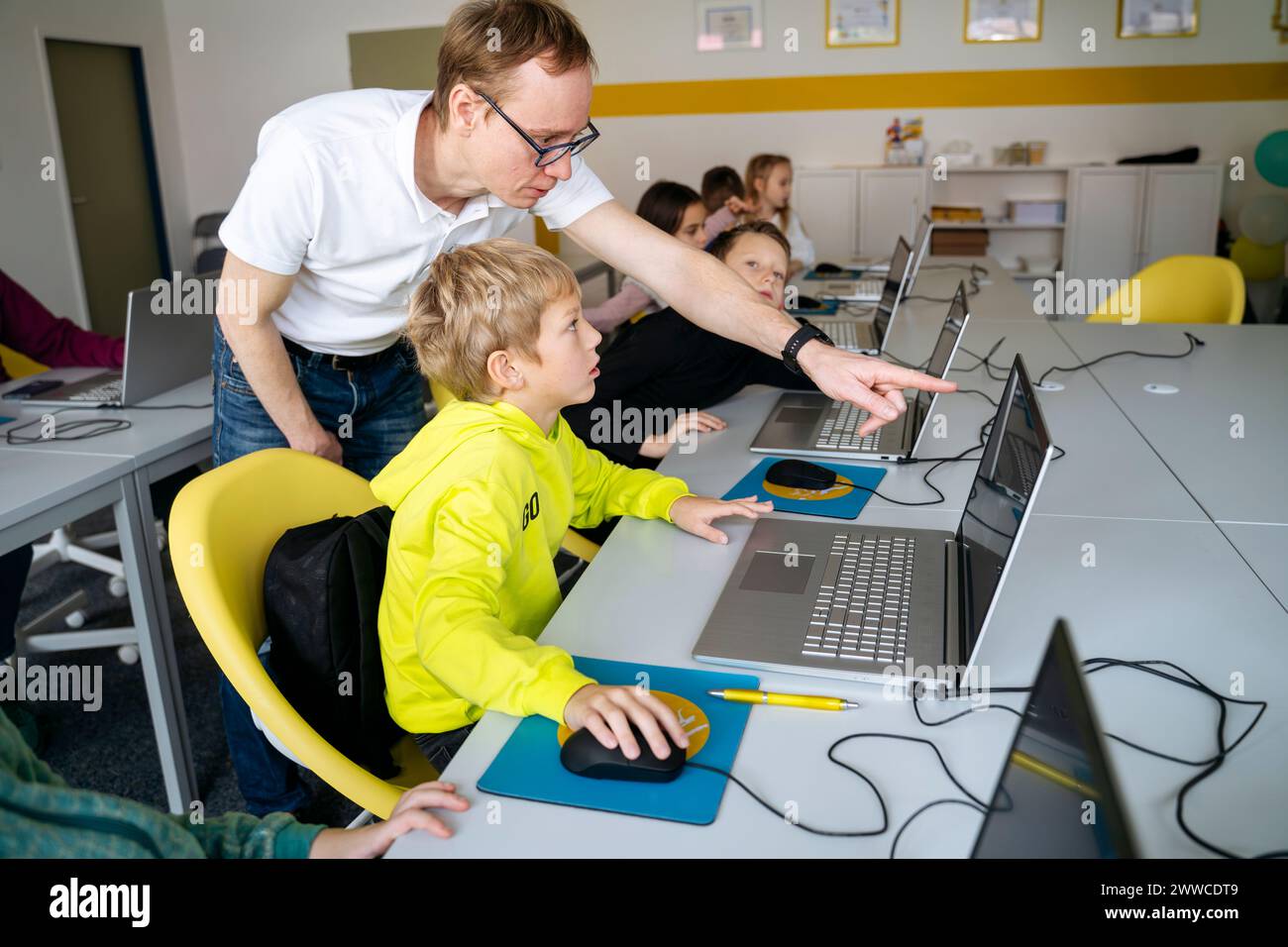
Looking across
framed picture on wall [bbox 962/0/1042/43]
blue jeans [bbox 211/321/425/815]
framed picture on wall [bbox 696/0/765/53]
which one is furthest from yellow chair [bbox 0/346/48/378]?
framed picture on wall [bbox 962/0/1042/43]

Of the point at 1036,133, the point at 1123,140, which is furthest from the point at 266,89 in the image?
the point at 1123,140

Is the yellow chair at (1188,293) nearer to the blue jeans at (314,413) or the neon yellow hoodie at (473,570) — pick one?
the blue jeans at (314,413)

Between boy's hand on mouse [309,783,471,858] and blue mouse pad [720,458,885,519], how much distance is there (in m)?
0.88

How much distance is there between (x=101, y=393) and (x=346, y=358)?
3.19 ft

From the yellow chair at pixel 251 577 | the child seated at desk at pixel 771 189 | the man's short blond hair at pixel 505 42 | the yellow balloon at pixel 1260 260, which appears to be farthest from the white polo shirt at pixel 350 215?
the yellow balloon at pixel 1260 260

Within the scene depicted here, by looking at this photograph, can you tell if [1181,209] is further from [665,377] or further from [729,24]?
[665,377]

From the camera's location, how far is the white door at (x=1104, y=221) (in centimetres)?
646

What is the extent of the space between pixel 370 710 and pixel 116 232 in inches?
259

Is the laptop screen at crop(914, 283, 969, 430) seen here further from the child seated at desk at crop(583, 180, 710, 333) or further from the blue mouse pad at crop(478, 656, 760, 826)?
the child seated at desk at crop(583, 180, 710, 333)

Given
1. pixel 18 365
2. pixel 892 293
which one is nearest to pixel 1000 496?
pixel 892 293

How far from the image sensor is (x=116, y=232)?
6848mm

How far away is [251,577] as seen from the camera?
4.56ft

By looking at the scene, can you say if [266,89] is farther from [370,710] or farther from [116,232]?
[370,710]

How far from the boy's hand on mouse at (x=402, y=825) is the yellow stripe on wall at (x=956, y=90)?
263 inches
